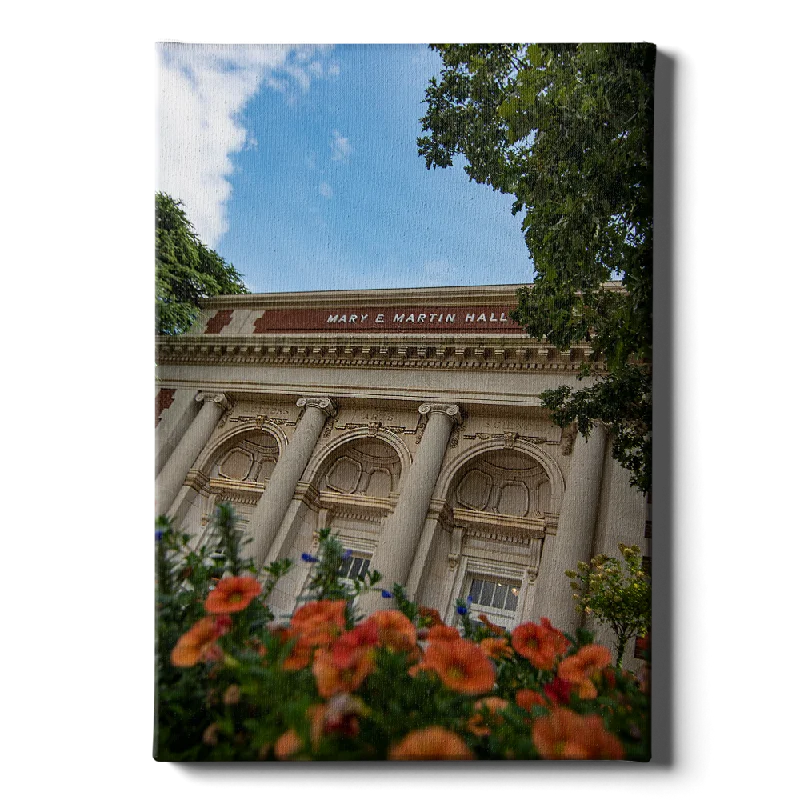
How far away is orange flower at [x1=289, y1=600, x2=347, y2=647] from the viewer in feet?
3.66

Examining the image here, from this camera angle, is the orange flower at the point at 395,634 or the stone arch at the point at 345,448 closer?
the orange flower at the point at 395,634

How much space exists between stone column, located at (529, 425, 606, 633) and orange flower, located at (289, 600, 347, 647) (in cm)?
277

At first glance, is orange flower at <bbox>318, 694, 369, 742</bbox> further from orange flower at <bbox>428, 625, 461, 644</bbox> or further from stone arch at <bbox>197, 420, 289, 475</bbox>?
stone arch at <bbox>197, 420, 289, 475</bbox>

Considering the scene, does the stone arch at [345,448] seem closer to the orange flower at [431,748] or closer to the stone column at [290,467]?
the stone column at [290,467]

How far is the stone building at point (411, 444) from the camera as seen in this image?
341 centimetres

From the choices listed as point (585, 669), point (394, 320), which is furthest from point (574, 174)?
point (585, 669)

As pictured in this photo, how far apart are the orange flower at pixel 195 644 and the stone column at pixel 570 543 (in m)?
2.92

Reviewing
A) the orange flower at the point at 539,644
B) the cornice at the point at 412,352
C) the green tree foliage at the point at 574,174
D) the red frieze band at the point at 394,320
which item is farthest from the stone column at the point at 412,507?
the orange flower at the point at 539,644

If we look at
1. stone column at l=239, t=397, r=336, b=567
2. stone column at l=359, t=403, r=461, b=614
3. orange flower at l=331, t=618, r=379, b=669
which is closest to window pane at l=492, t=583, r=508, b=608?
stone column at l=359, t=403, r=461, b=614

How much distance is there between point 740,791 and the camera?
3.24 feet

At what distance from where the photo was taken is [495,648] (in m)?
1.47
